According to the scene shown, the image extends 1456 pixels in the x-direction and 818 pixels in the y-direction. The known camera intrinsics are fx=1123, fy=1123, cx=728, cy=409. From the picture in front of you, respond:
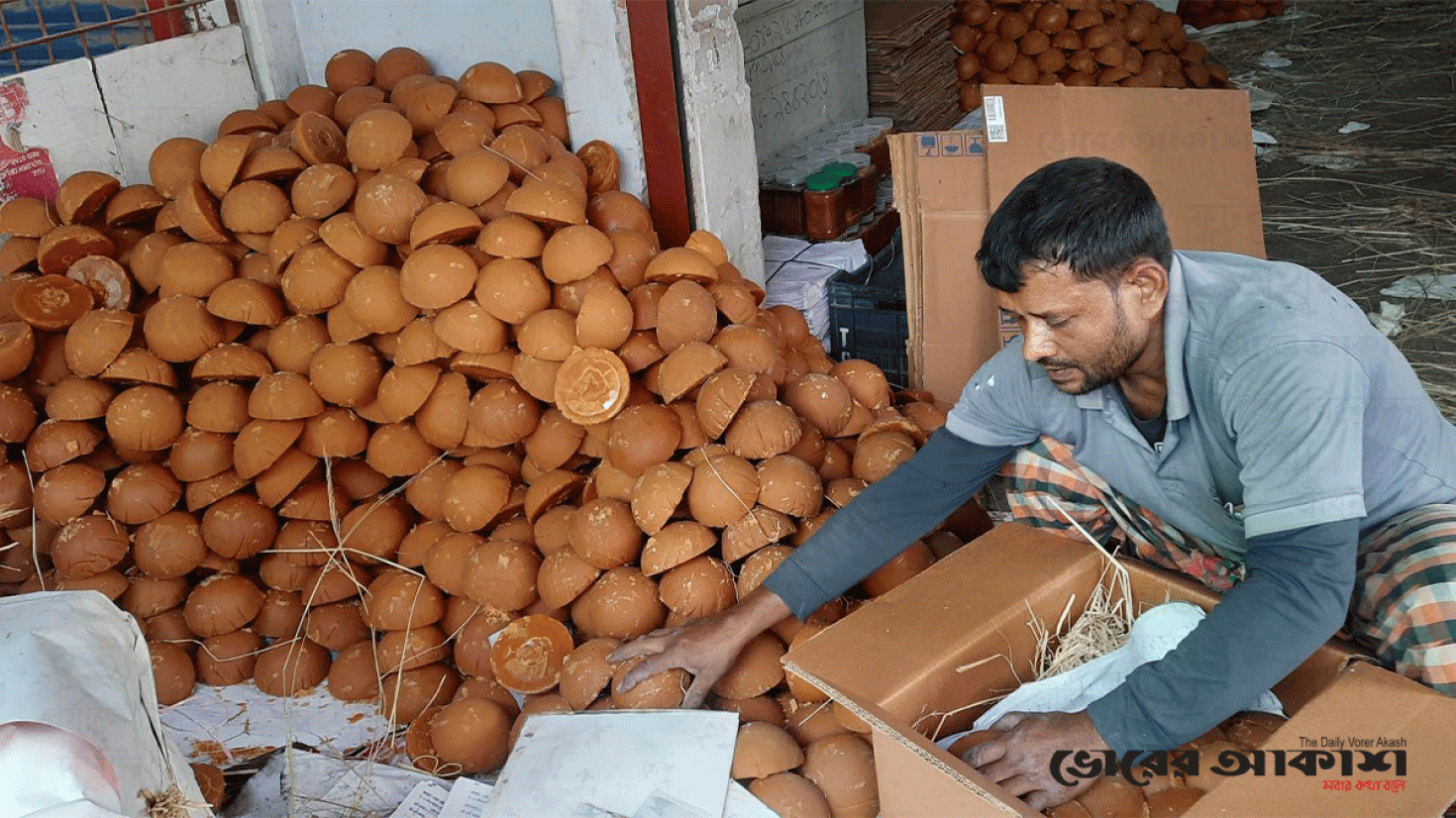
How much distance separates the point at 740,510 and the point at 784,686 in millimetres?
431

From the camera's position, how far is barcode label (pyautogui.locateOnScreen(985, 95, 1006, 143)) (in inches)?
140

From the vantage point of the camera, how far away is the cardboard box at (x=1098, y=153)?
11.7ft

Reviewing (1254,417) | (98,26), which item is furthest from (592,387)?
(98,26)

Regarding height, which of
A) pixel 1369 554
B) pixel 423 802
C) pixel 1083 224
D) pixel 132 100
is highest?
pixel 132 100

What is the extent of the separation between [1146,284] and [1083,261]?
144mm

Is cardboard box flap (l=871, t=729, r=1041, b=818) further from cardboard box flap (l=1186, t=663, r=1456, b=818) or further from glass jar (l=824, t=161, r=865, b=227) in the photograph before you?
glass jar (l=824, t=161, r=865, b=227)

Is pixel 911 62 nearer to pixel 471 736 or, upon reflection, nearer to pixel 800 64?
pixel 800 64

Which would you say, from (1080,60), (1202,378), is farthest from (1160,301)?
(1080,60)

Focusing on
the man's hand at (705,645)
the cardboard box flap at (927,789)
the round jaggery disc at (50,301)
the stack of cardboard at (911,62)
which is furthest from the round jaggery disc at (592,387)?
the stack of cardboard at (911,62)

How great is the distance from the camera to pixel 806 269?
4453 mm

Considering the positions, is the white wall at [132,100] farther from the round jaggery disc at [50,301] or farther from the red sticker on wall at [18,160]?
the round jaggery disc at [50,301]

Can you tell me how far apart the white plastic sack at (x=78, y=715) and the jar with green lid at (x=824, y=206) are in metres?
3.41

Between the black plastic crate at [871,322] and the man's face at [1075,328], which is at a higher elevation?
the man's face at [1075,328]

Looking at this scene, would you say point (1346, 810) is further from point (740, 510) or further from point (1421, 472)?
point (740, 510)
